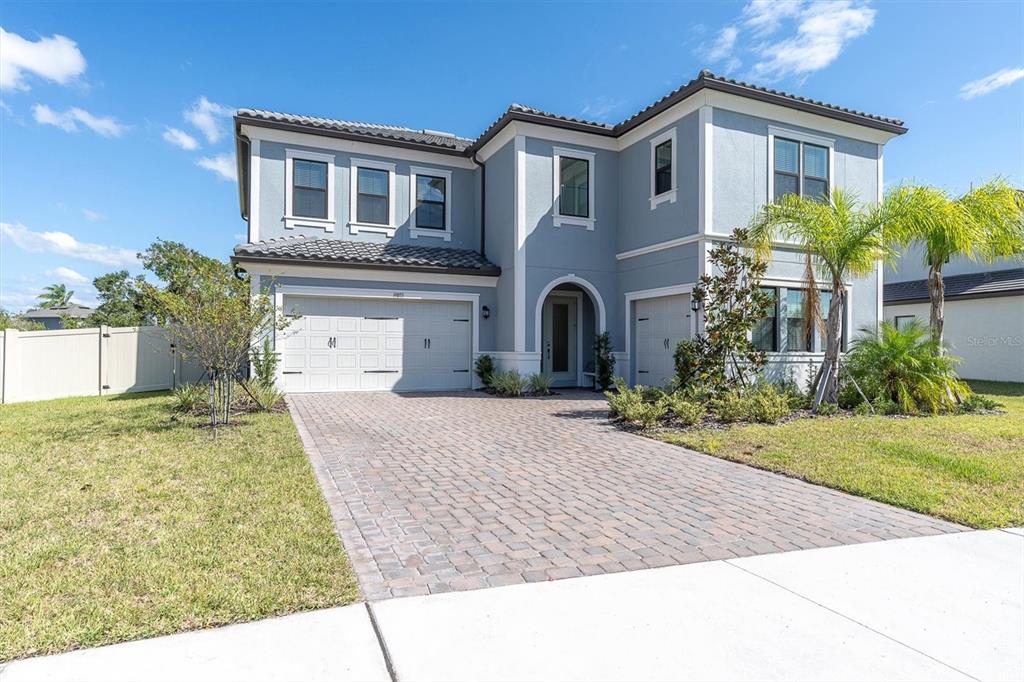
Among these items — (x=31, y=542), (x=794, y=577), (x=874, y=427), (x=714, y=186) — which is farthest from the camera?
(x=714, y=186)

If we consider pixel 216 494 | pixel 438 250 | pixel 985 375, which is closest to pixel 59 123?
pixel 438 250

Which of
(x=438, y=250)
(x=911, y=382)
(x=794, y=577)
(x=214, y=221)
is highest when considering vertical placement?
(x=214, y=221)

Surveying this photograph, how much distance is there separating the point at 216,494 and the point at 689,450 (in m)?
5.81

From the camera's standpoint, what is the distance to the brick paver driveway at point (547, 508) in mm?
3803

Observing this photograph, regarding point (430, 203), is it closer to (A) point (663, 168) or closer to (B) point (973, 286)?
(A) point (663, 168)

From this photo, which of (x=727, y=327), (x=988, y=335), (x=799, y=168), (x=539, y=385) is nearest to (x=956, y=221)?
(x=799, y=168)

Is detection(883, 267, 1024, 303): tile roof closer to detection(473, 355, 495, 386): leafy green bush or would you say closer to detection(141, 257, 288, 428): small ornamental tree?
detection(473, 355, 495, 386): leafy green bush

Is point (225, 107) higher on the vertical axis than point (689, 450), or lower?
higher

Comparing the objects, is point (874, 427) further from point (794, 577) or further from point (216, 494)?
point (216, 494)

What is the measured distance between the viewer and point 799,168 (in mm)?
13305

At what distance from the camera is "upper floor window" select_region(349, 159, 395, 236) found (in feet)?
49.3

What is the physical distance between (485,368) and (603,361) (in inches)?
123

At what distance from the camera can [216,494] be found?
5.14 m

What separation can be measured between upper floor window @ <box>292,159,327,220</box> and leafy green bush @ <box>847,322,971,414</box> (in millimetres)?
13256
